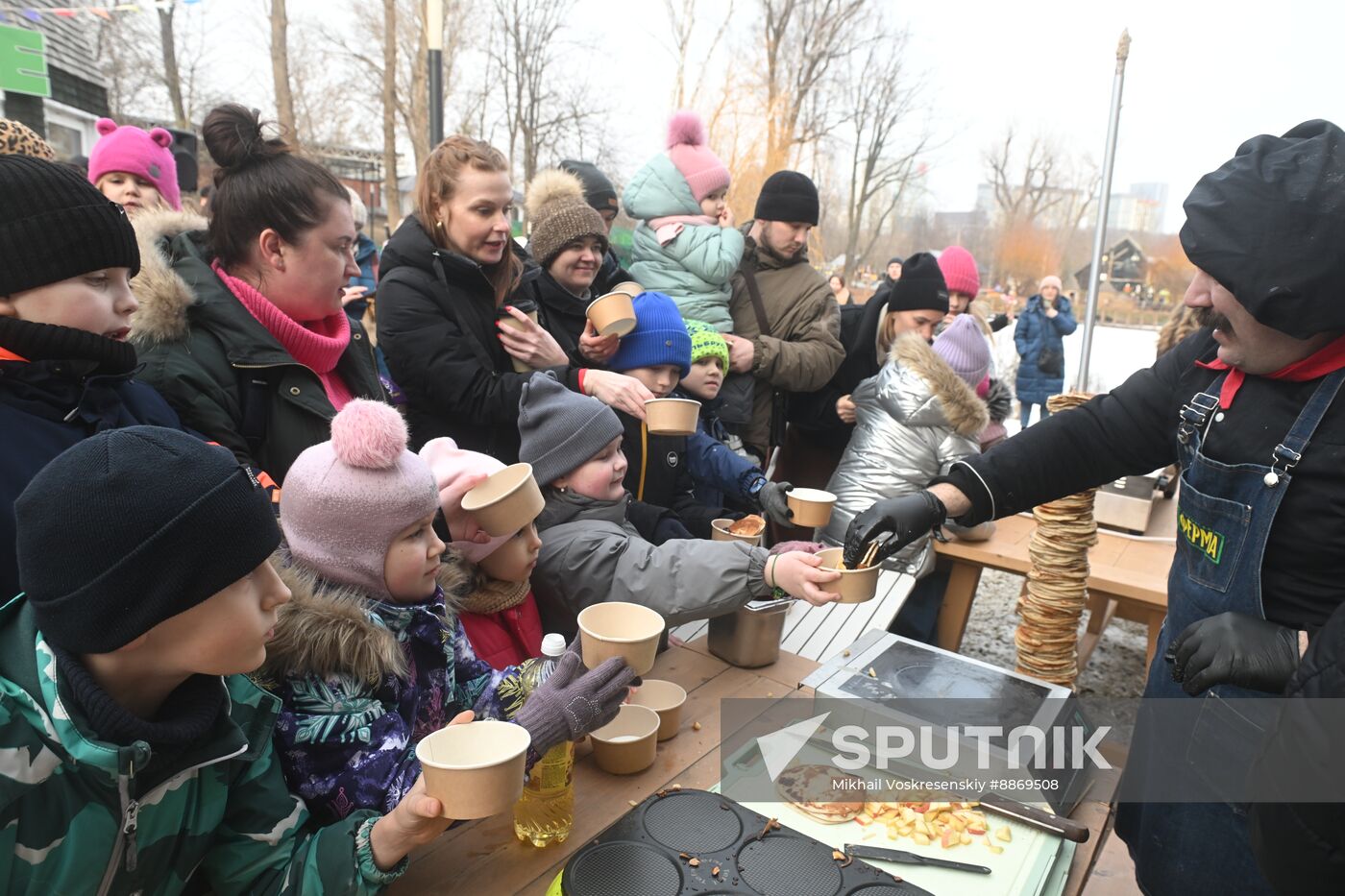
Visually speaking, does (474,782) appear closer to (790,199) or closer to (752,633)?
(752,633)

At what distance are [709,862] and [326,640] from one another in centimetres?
71

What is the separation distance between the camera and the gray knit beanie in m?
2.16

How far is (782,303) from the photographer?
385cm

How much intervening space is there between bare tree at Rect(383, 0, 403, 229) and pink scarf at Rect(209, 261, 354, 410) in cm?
1387

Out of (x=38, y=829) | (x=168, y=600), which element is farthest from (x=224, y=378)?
(x=38, y=829)

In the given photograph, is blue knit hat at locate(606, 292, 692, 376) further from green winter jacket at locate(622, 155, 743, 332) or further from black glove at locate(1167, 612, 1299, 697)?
black glove at locate(1167, 612, 1299, 697)

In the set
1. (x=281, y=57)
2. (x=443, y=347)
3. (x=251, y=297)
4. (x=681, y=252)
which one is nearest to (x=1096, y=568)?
(x=681, y=252)

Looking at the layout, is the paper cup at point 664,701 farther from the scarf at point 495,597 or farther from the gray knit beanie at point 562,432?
the gray knit beanie at point 562,432

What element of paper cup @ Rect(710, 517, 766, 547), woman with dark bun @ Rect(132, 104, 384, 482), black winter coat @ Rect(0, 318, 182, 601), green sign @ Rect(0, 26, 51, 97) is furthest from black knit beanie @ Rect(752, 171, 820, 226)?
green sign @ Rect(0, 26, 51, 97)

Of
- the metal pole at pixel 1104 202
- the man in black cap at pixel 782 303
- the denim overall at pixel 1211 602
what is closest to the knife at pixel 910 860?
the denim overall at pixel 1211 602

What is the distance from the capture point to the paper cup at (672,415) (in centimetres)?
231

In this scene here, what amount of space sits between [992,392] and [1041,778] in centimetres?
319

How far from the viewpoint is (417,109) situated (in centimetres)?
1650

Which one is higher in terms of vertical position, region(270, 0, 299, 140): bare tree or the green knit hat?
A: region(270, 0, 299, 140): bare tree
